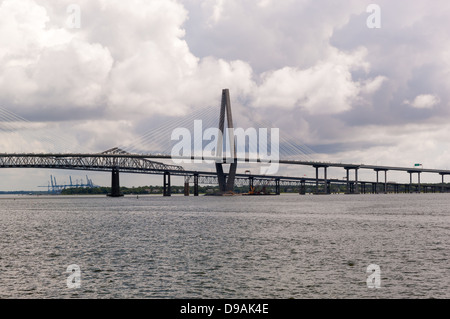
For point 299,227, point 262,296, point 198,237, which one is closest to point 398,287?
point 262,296

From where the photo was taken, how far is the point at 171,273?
97.9ft

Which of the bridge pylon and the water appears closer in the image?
the water

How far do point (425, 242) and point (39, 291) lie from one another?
31.1m

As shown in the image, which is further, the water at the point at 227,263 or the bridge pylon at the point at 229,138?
the bridge pylon at the point at 229,138

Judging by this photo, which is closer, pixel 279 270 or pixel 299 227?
pixel 279 270

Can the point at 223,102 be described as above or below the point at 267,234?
above

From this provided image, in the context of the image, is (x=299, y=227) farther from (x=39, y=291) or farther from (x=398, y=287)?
(x=39, y=291)

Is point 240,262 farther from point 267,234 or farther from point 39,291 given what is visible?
point 267,234

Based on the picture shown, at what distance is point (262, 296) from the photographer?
2450 cm

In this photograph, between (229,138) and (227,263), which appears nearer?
(227,263)

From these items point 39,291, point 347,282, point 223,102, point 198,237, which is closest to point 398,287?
point 347,282
